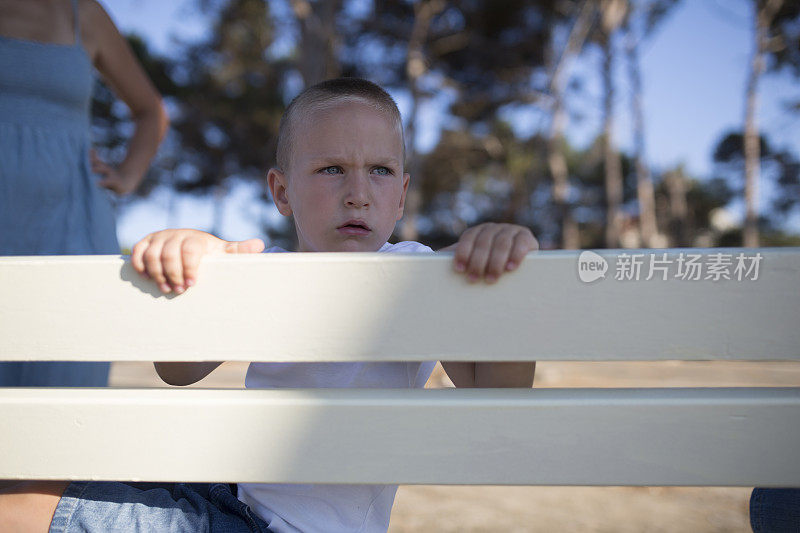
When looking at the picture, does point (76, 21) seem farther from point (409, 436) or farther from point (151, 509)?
point (409, 436)

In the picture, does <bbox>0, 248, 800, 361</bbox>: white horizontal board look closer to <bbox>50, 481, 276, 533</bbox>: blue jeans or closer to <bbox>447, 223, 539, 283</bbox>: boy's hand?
<bbox>447, 223, 539, 283</bbox>: boy's hand

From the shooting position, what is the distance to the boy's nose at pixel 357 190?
1.51m

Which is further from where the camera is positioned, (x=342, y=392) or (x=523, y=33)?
(x=523, y=33)

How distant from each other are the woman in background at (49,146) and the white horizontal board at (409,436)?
995mm

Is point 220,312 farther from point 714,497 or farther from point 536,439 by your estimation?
point 714,497

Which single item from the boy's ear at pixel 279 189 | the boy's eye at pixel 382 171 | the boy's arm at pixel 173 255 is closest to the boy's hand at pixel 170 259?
the boy's arm at pixel 173 255

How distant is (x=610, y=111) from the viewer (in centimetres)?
1408

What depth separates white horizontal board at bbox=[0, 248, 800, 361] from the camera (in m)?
0.77

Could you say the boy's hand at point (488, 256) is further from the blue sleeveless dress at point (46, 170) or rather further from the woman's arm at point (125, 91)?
the woman's arm at point (125, 91)

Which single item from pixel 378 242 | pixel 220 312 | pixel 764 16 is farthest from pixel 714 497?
pixel 764 16

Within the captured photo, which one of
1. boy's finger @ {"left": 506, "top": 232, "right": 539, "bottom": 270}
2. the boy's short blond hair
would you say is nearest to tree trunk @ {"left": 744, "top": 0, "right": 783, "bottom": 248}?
the boy's short blond hair

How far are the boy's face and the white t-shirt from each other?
0.34 metres

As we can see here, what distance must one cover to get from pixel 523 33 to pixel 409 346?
597 inches

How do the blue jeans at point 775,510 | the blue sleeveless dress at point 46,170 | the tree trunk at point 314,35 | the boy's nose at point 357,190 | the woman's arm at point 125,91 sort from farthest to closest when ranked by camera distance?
the tree trunk at point 314,35
the woman's arm at point 125,91
the blue sleeveless dress at point 46,170
the boy's nose at point 357,190
the blue jeans at point 775,510
